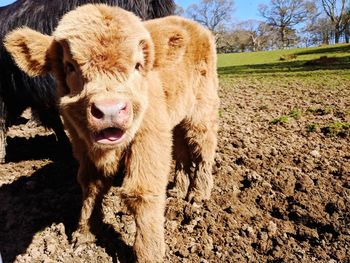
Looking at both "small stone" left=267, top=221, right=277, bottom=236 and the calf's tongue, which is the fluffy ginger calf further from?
"small stone" left=267, top=221, right=277, bottom=236

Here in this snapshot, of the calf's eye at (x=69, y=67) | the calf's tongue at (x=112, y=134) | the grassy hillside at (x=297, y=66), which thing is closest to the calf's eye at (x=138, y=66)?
the calf's eye at (x=69, y=67)

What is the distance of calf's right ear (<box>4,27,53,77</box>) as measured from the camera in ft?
8.26

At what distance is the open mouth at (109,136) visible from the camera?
2.12 meters

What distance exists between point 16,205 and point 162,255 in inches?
66.0

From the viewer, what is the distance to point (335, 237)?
9.49 feet

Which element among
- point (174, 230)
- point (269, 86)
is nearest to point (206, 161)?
point (174, 230)

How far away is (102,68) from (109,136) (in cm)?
41

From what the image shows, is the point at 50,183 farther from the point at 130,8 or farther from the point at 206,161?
the point at 130,8

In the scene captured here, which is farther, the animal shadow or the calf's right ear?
the animal shadow

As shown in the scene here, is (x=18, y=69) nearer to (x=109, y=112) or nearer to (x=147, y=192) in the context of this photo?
(x=147, y=192)

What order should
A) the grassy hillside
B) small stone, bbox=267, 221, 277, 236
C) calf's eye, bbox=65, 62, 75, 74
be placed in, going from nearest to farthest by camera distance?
calf's eye, bbox=65, 62, 75, 74, small stone, bbox=267, 221, 277, 236, the grassy hillside

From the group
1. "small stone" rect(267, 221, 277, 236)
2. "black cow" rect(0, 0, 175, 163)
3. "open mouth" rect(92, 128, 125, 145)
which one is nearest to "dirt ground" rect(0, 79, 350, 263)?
"small stone" rect(267, 221, 277, 236)

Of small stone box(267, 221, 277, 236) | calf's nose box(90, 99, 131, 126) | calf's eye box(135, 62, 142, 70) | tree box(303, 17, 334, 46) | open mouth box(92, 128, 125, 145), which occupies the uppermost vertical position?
tree box(303, 17, 334, 46)

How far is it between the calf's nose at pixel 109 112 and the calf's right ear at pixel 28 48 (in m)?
0.85
